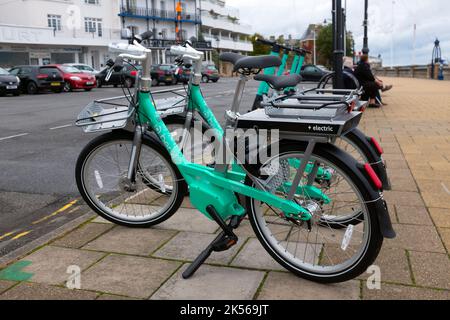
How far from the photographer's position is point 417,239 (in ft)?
11.7

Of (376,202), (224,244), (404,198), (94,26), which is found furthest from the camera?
(94,26)

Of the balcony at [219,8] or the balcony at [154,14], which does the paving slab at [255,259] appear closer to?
the balcony at [154,14]

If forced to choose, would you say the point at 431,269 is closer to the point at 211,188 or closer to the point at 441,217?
the point at 441,217

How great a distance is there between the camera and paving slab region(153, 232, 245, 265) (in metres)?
3.35

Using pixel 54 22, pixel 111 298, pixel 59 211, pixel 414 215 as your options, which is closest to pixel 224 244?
pixel 111 298

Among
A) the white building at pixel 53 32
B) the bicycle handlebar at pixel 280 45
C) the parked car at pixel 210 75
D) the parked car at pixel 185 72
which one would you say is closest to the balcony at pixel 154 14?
the white building at pixel 53 32

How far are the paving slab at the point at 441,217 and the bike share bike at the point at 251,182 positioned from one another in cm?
87

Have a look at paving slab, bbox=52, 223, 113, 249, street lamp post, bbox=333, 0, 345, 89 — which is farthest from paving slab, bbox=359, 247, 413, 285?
street lamp post, bbox=333, 0, 345, 89

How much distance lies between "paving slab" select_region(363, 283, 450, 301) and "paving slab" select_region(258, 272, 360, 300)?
3.3 inches

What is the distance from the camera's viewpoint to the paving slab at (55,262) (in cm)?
309

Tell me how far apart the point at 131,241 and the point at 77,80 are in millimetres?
23815

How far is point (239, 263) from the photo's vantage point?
324 cm

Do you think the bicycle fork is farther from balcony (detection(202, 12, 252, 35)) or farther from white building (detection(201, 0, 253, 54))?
balcony (detection(202, 12, 252, 35))

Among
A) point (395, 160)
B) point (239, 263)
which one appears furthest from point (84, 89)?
point (239, 263)
